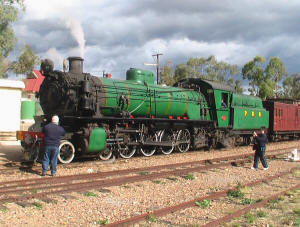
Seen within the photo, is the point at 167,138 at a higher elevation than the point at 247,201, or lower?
higher

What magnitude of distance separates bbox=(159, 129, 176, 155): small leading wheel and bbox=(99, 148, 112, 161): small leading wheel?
2713 mm

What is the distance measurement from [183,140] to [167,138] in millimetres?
1095

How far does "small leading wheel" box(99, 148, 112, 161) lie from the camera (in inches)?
452

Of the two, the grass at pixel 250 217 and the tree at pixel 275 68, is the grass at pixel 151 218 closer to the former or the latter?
the grass at pixel 250 217

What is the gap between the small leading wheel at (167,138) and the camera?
1366cm

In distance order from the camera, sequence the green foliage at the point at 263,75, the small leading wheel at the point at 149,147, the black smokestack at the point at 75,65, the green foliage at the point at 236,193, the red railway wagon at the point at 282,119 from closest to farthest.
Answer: the green foliage at the point at 236,193
the black smokestack at the point at 75,65
the small leading wheel at the point at 149,147
the red railway wagon at the point at 282,119
the green foliage at the point at 263,75

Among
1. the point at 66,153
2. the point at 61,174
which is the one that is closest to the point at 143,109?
the point at 66,153

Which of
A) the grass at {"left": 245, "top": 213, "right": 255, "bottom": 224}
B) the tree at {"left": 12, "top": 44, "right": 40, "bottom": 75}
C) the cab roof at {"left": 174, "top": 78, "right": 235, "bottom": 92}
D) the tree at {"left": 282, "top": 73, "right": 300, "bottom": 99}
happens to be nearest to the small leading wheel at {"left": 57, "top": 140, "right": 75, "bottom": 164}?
the grass at {"left": 245, "top": 213, "right": 255, "bottom": 224}

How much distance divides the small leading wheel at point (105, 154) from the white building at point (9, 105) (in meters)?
8.73

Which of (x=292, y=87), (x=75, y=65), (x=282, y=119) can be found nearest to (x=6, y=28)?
(x=75, y=65)

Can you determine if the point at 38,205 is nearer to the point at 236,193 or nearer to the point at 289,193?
the point at 236,193

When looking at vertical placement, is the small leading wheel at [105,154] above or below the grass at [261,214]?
above

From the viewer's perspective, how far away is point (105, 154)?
11.9 meters

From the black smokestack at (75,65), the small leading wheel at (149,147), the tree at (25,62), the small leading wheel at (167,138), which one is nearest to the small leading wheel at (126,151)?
the small leading wheel at (149,147)
